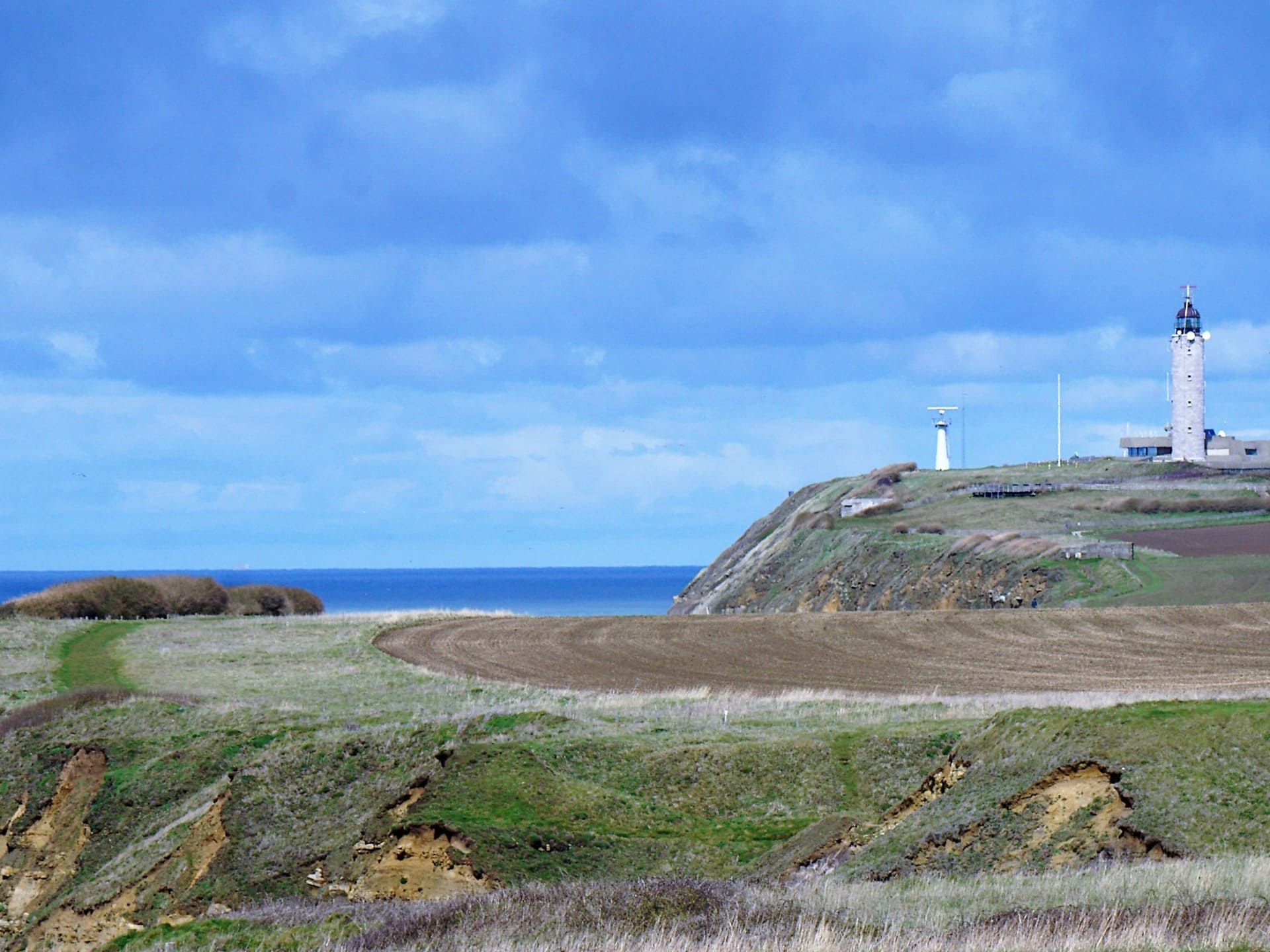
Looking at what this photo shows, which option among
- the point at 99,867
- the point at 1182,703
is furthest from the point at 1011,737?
the point at 99,867

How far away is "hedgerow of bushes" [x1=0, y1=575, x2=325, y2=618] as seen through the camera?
6594 cm

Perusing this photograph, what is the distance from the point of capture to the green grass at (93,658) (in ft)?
134

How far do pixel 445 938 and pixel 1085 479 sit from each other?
10219cm

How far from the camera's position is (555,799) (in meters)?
21.0

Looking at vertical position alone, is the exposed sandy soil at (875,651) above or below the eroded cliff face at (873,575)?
below

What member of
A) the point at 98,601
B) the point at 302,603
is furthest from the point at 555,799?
the point at 302,603

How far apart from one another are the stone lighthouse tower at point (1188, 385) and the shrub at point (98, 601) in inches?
3054

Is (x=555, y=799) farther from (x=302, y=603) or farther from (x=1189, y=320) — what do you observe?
(x=1189, y=320)

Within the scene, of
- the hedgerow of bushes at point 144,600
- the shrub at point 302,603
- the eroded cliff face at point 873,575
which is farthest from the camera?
the shrub at point 302,603

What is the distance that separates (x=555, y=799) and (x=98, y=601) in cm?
5249

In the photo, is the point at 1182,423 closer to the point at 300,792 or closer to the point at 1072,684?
the point at 1072,684

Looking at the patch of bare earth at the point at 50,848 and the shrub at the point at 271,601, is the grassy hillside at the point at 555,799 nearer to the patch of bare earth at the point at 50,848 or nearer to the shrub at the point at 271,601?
the patch of bare earth at the point at 50,848

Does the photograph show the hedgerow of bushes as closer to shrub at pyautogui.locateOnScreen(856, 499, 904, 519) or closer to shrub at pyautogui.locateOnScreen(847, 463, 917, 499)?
shrub at pyautogui.locateOnScreen(856, 499, 904, 519)

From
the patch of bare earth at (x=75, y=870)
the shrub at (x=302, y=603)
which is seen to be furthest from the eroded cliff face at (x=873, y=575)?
the patch of bare earth at (x=75, y=870)
